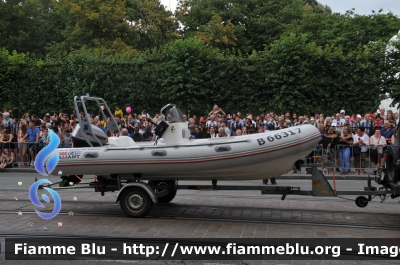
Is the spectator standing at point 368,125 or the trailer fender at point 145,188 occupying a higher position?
the spectator standing at point 368,125

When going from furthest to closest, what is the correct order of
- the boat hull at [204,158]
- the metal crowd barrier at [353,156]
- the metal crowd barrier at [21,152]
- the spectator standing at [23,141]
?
1. the spectator standing at [23,141]
2. the metal crowd barrier at [21,152]
3. the metal crowd barrier at [353,156]
4. the boat hull at [204,158]

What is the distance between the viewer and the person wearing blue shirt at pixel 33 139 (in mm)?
19156

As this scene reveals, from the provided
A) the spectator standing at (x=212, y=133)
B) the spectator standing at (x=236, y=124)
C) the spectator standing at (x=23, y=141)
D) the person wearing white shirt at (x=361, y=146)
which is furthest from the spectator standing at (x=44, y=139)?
the person wearing white shirt at (x=361, y=146)

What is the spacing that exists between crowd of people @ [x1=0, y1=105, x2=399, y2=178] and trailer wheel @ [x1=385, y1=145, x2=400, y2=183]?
19.1ft

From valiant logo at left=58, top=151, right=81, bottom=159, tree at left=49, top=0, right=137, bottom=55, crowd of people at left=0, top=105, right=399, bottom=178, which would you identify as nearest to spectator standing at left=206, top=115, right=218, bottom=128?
crowd of people at left=0, top=105, right=399, bottom=178

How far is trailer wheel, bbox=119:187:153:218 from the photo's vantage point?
959cm

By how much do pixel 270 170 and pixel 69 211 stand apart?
4.17 m

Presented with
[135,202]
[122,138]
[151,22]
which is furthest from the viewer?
[151,22]

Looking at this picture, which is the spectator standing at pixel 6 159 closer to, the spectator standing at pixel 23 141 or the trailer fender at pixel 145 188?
the spectator standing at pixel 23 141

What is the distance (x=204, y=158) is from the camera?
9117mm

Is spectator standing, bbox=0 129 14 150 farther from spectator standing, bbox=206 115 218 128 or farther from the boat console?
the boat console

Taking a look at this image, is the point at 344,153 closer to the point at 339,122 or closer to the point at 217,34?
the point at 339,122

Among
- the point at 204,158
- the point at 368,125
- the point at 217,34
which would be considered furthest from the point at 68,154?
the point at 217,34

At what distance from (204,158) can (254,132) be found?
7.80 metres
